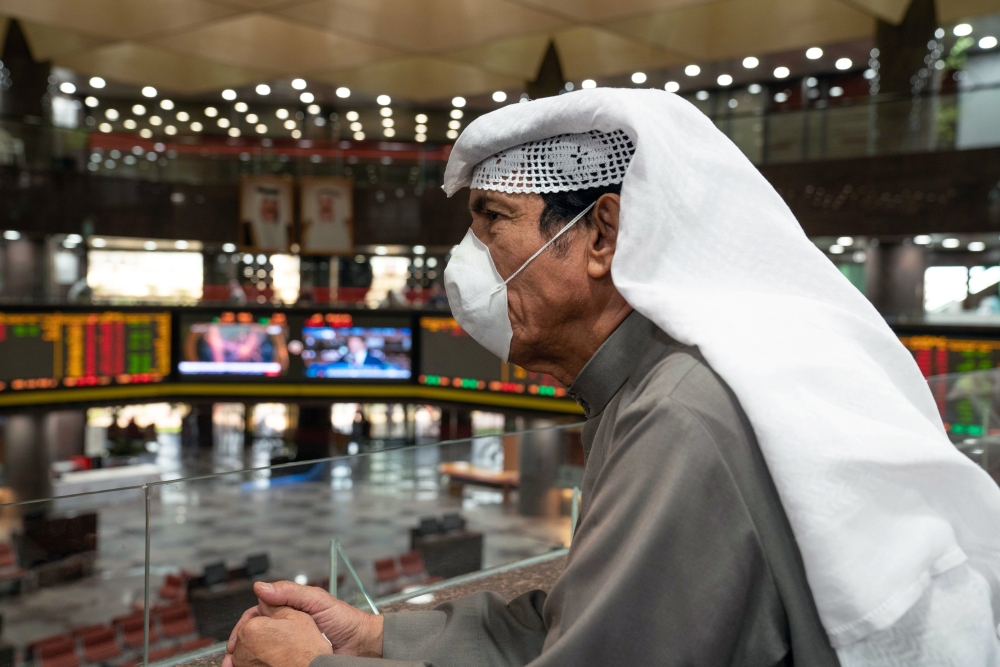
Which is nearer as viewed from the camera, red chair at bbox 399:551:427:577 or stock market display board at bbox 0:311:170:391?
red chair at bbox 399:551:427:577

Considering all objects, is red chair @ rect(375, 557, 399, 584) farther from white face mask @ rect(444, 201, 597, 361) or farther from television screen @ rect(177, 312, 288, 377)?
television screen @ rect(177, 312, 288, 377)

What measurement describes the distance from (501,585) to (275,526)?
7.69m

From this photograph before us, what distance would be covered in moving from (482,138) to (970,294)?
14.6 m

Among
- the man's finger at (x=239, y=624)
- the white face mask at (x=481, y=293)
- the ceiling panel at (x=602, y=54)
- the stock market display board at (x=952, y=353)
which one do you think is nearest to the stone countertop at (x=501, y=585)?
the man's finger at (x=239, y=624)

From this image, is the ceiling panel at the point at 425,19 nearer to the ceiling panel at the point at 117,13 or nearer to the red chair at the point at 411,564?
the ceiling panel at the point at 117,13

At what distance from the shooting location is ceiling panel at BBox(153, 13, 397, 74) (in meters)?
13.0

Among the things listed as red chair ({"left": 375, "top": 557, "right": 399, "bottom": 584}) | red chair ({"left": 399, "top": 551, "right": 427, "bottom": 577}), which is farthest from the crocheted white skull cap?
red chair ({"left": 375, "top": 557, "right": 399, "bottom": 584})

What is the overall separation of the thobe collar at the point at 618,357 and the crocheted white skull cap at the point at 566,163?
0.20m

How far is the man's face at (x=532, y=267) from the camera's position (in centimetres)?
118

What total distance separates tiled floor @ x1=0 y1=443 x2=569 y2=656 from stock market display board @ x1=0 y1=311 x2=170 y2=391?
2742 mm

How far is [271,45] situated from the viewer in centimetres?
1361

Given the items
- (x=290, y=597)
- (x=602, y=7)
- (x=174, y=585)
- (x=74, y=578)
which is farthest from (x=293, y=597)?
(x=602, y=7)

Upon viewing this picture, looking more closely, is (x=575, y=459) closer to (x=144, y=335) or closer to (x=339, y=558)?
(x=339, y=558)

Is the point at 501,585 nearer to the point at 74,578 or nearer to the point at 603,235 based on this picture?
the point at 603,235
